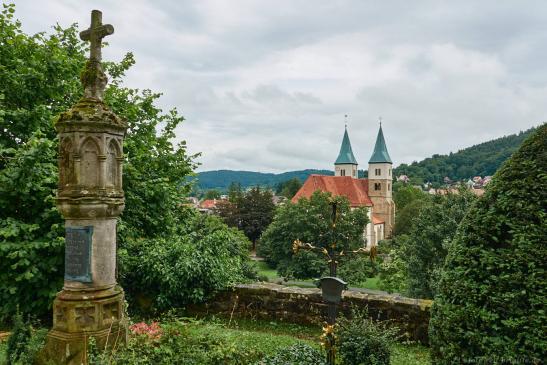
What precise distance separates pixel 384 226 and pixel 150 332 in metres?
62.7

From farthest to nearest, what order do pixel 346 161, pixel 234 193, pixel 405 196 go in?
1. pixel 405 196
2. pixel 346 161
3. pixel 234 193

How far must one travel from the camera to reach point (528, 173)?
3592 mm

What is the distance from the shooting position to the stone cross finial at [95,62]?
17.2ft

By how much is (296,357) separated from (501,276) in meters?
3.02

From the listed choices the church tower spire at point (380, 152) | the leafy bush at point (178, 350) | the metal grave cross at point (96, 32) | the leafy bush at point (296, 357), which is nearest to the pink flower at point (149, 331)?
the leafy bush at point (178, 350)

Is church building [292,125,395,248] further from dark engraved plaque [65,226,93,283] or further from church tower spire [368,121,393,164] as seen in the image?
dark engraved plaque [65,226,93,283]

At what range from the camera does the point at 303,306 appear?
852cm

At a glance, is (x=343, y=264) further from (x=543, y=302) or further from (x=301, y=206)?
(x=543, y=302)

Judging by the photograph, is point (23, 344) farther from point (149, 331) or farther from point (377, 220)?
point (377, 220)

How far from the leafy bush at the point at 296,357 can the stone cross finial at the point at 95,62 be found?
13.6 feet

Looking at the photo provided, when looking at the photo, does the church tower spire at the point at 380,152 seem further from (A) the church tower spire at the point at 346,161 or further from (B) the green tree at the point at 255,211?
(B) the green tree at the point at 255,211

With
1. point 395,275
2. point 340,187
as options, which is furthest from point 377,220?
point 395,275

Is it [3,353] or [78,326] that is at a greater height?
[78,326]

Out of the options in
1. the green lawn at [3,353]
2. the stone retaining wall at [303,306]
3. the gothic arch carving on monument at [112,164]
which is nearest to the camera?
the green lawn at [3,353]
